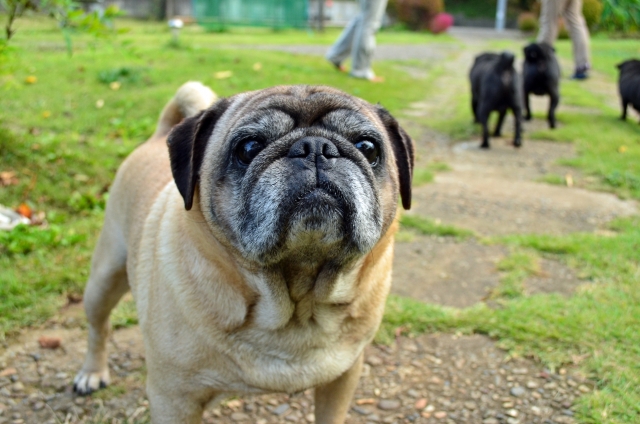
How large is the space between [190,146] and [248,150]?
33 centimetres

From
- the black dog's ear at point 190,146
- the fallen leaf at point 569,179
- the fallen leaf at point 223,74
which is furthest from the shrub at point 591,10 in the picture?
the black dog's ear at point 190,146

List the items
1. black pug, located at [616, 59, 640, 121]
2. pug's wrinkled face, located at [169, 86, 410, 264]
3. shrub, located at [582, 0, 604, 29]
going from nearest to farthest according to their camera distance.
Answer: pug's wrinkled face, located at [169, 86, 410, 264], black pug, located at [616, 59, 640, 121], shrub, located at [582, 0, 604, 29]

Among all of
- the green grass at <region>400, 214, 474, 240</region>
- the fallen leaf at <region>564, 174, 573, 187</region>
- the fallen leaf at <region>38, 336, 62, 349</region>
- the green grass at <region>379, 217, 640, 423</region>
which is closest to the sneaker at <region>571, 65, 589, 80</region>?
the fallen leaf at <region>564, 174, 573, 187</region>

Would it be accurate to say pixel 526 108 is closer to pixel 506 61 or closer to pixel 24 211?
pixel 506 61

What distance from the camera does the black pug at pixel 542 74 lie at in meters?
9.29

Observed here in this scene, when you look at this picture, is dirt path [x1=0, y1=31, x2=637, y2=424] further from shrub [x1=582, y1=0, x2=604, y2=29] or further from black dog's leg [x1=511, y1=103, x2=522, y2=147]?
shrub [x1=582, y1=0, x2=604, y2=29]

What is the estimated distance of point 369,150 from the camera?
2.37m

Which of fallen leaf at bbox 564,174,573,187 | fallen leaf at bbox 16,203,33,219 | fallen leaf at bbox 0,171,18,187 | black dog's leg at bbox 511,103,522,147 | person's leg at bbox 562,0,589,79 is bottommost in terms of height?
fallen leaf at bbox 16,203,33,219

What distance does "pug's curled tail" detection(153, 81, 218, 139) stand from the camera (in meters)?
3.41

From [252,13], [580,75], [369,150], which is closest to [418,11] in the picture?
[252,13]

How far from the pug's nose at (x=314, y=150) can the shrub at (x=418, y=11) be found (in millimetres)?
33572

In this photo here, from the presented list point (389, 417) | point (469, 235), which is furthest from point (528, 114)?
point (389, 417)

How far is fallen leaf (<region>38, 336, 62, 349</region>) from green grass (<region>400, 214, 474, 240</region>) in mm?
2933

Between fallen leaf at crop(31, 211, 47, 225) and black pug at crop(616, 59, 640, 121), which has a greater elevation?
black pug at crop(616, 59, 640, 121)
